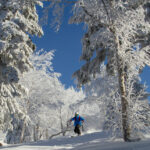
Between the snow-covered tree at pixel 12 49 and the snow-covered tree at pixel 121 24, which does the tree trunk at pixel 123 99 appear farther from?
the snow-covered tree at pixel 12 49

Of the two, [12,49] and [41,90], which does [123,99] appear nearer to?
[12,49]

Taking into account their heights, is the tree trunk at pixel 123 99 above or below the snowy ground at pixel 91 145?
above

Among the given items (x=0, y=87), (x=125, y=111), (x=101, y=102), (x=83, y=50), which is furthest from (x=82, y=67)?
(x=125, y=111)

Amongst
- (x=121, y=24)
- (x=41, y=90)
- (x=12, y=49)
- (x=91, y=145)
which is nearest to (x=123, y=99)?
(x=91, y=145)

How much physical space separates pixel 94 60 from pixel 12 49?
5.08 metres

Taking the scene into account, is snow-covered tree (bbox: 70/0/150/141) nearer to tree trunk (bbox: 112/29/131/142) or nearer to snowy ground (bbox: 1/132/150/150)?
tree trunk (bbox: 112/29/131/142)

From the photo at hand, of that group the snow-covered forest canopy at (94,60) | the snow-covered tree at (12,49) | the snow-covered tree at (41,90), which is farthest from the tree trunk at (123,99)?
the snow-covered tree at (41,90)

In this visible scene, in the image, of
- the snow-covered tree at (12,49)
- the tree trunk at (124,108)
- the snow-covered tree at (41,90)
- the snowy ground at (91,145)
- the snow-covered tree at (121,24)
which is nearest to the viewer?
the snowy ground at (91,145)

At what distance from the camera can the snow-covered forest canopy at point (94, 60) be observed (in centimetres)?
559

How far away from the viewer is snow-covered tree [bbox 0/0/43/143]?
8859mm

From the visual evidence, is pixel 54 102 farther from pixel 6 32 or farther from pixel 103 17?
pixel 103 17

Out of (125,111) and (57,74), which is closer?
(125,111)

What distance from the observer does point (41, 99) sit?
18.5m

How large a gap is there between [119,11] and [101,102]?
2800 mm
